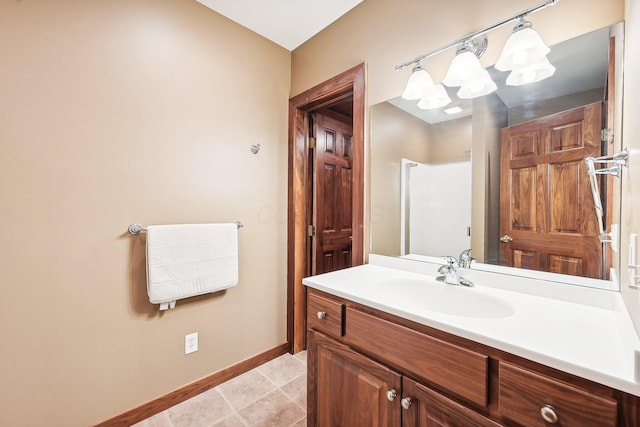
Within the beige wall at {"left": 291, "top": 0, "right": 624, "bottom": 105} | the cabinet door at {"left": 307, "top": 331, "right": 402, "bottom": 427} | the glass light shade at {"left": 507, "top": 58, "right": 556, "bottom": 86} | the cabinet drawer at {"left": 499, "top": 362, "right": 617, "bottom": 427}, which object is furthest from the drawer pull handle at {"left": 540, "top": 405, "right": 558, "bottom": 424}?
the beige wall at {"left": 291, "top": 0, "right": 624, "bottom": 105}

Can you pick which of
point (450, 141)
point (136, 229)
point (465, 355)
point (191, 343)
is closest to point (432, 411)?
point (465, 355)

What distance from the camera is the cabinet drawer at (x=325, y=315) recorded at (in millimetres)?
1072

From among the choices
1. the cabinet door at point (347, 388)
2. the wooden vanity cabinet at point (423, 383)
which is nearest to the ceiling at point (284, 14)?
the wooden vanity cabinet at point (423, 383)

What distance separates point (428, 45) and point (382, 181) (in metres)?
0.73

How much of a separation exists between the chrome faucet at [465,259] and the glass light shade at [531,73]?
2.42 ft

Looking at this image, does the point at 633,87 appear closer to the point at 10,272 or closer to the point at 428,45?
the point at 428,45

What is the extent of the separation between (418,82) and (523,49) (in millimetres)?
424

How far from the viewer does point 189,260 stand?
60.4 inches

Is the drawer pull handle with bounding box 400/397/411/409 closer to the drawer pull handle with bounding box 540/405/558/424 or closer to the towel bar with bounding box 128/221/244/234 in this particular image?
the drawer pull handle with bounding box 540/405/558/424

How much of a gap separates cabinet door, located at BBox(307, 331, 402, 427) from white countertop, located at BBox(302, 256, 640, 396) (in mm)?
233

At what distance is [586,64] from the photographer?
0.95m

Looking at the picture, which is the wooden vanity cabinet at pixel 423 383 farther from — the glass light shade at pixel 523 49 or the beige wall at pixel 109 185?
the glass light shade at pixel 523 49

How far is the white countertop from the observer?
22.2 inches

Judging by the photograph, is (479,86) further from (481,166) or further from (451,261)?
(451,261)
